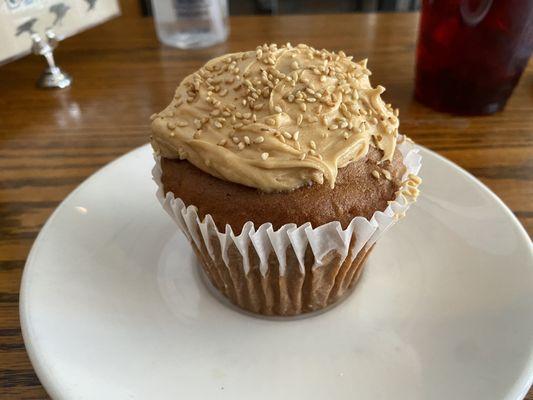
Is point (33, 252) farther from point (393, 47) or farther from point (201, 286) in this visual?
point (393, 47)

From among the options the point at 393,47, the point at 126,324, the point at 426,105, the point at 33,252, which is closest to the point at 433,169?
the point at 426,105

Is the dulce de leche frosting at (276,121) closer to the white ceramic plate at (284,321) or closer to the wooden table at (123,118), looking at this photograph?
the white ceramic plate at (284,321)

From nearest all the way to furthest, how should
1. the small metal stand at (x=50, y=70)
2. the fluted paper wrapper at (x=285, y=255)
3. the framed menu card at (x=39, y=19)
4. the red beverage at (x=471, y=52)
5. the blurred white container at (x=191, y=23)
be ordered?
the fluted paper wrapper at (x=285, y=255) → the red beverage at (x=471, y=52) → the framed menu card at (x=39, y=19) → the small metal stand at (x=50, y=70) → the blurred white container at (x=191, y=23)

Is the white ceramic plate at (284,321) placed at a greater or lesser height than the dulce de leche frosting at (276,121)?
lesser

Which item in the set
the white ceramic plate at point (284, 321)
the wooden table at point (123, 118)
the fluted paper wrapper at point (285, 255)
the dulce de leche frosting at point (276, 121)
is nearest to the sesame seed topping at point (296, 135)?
the dulce de leche frosting at point (276, 121)

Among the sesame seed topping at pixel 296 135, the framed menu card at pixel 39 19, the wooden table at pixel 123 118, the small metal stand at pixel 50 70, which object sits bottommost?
the wooden table at pixel 123 118

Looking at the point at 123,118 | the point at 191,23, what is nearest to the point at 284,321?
the point at 123,118

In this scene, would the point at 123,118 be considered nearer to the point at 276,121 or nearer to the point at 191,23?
the point at 191,23
